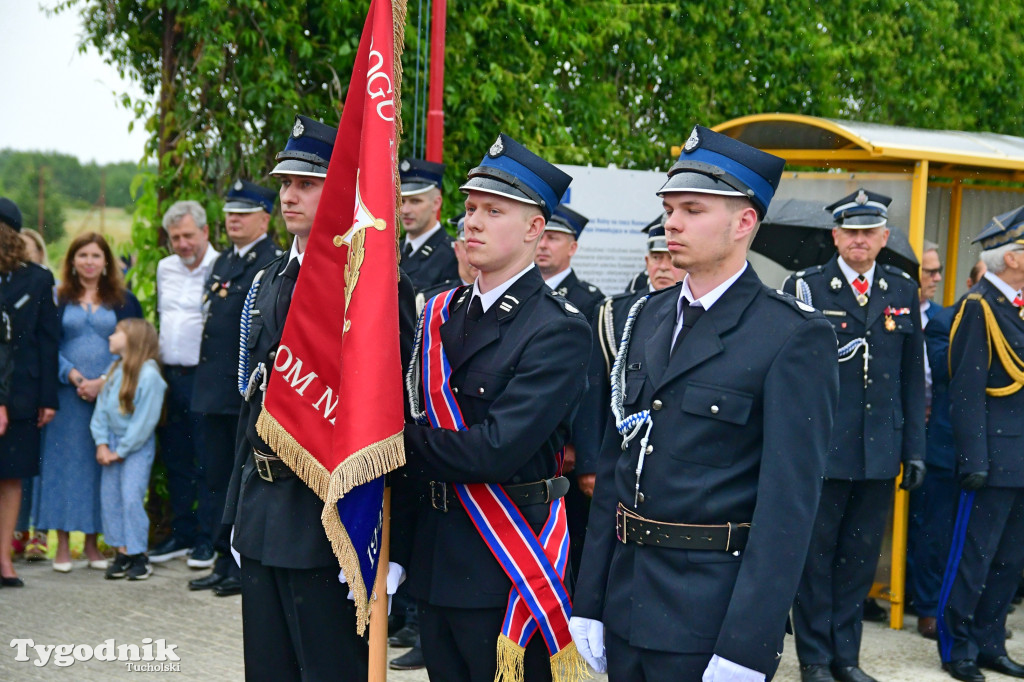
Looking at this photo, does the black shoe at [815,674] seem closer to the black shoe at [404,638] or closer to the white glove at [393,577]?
the black shoe at [404,638]

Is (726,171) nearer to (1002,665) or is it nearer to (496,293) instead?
(496,293)

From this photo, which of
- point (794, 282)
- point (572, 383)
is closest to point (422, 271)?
point (794, 282)

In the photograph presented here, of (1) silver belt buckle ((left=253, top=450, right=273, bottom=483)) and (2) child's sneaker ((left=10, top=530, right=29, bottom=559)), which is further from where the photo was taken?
(2) child's sneaker ((left=10, top=530, right=29, bottom=559))

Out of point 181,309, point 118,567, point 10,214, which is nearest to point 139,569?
point 118,567

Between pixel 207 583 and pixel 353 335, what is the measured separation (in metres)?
4.06

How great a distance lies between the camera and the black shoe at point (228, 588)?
21.6 feet

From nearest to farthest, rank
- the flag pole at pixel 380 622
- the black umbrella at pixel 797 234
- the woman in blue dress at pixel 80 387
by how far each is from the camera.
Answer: the flag pole at pixel 380 622, the woman in blue dress at pixel 80 387, the black umbrella at pixel 797 234

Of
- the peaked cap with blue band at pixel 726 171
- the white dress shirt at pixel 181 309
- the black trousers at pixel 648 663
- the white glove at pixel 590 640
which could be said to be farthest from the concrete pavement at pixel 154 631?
the peaked cap with blue band at pixel 726 171

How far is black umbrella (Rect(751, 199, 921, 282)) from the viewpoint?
23.7 ft

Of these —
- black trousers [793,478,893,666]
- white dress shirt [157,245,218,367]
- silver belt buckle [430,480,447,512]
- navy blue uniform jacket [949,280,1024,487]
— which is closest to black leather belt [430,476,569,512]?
silver belt buckle [430,480,447,512]

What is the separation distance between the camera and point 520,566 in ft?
10.7

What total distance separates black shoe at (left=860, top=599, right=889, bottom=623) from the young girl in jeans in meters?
4.35

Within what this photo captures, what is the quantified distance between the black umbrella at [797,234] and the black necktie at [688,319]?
4388 mm

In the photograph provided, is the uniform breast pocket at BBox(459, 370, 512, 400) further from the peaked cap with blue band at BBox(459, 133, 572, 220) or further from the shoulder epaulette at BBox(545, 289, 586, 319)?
the peaked cap with blue band at BBox(459, 133, 572, 220)
